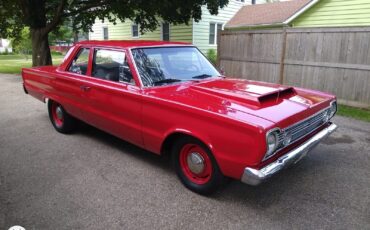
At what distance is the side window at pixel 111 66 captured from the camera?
14.1 feet

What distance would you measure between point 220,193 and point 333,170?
1771 mm

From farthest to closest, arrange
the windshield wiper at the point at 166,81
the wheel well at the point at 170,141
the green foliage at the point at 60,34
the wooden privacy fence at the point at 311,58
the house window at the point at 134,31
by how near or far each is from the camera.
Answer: the house window at the point at 134,31 < the green foliage at the point at 60,34 < the wooden privacy fence at the point at 311,58 < the windshield wiper at the point at 166,81 < the wheel well at the point at 170,141

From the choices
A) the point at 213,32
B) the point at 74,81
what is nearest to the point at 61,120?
the point at 74,81

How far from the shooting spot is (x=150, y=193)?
3744 millimetres

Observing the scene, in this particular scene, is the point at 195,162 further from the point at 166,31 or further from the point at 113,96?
the point at 166,31

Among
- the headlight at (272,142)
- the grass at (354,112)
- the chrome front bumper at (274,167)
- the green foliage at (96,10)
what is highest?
the green foliage at (96,10)

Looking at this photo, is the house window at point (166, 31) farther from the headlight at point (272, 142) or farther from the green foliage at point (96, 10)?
the headlight at point (272, 142)

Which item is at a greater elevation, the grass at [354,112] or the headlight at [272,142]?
the headlight at [272,142]

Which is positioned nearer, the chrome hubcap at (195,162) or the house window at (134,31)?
the chrome hubcap at (195,162)

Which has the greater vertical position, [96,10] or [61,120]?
[96,10]

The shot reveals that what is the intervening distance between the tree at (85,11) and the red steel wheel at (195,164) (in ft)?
27.9

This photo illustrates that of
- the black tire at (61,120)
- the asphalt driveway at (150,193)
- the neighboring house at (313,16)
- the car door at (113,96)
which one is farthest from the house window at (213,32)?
the car door at (113,96)

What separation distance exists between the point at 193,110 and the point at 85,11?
41.7ft

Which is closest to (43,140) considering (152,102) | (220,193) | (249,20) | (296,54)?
(152,102)
